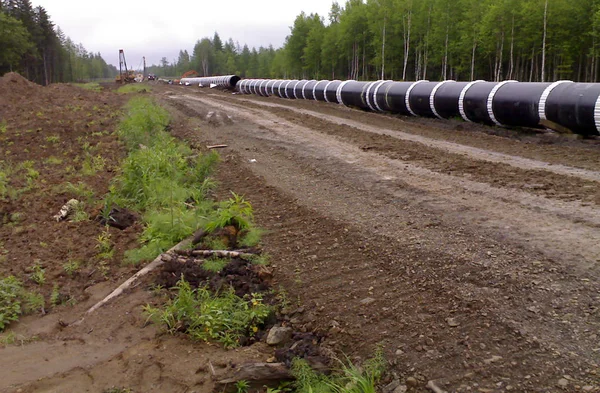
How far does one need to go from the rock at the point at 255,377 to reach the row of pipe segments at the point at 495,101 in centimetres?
990

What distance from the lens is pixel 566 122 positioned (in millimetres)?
10953

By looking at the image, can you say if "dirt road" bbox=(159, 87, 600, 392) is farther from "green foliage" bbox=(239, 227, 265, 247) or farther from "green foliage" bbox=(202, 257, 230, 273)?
"green foliage" bbox=(202, 257, 230, 273)

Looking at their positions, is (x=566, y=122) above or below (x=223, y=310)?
above

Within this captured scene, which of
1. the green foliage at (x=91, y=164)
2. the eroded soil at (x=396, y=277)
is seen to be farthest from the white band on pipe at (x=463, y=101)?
the green foliage at (x=91, y=164)

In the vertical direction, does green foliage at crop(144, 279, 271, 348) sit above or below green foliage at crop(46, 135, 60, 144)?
below

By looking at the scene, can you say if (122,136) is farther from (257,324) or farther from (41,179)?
(257,324)

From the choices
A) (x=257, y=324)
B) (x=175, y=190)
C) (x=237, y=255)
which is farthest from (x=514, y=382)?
(x=175, y=190)

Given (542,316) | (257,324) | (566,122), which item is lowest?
(257,324)

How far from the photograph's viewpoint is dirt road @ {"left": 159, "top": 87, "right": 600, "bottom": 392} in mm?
2951

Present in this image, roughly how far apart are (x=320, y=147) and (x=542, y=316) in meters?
7.81

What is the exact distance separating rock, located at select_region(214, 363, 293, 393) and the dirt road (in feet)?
1.40

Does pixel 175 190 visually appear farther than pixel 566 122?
No

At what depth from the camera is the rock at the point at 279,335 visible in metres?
3.56

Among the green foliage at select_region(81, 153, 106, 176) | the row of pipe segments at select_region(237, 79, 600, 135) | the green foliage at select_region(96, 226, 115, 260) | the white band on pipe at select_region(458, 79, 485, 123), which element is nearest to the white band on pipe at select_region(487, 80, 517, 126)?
the row of pipe segments at select_region(237, 79, 600, 135)
